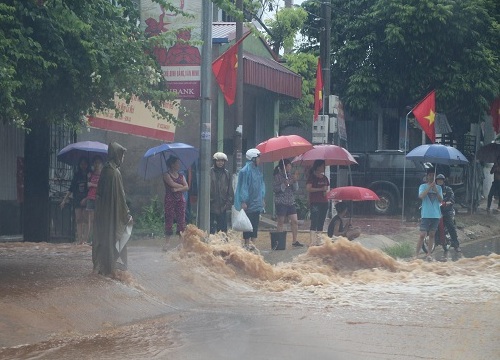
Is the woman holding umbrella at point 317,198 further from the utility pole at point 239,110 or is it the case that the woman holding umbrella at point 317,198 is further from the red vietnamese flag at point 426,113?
the red vietnamese flag at point 426,113

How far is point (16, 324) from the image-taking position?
8.97m

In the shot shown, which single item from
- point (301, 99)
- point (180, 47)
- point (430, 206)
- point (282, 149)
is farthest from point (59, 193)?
point (301, 99)

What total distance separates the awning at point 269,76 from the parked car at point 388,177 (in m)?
3.30

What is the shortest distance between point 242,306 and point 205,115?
3.76 meters

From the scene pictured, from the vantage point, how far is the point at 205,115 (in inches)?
543

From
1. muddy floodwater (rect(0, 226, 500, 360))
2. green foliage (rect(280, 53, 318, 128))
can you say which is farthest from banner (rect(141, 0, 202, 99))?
green foliage (rect(280, 53, 318, 128))

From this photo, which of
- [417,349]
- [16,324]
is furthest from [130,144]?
[417,349]

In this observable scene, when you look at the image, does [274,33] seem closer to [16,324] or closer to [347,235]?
[347,235]

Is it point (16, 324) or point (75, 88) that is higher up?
point (75, 88)

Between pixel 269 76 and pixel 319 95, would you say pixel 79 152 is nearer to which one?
pixel 319 95

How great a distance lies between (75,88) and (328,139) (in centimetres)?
1354

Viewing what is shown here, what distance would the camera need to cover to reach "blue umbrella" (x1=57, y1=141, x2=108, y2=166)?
1712cm

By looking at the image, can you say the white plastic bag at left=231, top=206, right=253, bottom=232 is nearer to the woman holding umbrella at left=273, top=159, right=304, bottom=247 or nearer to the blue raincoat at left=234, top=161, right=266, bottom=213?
the blue raincoat at left=234, top=161, right=266, bottom=213

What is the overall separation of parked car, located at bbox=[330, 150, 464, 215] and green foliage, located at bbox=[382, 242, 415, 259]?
8.75 metres
